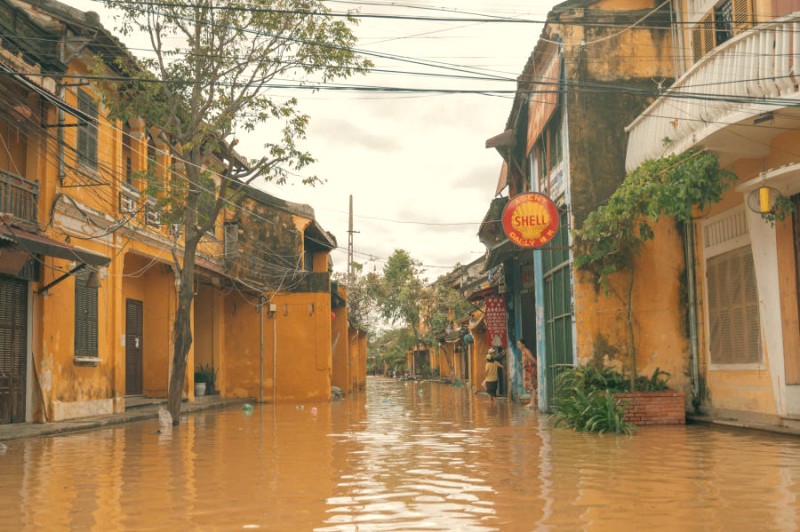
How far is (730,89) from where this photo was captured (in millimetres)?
12133

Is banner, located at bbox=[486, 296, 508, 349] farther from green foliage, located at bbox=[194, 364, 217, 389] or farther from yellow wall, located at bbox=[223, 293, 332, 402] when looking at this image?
green foliage, located at bbox=[194, 364, 217, 389]

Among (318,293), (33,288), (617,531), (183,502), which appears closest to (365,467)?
(183,502)

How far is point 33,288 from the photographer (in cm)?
1575

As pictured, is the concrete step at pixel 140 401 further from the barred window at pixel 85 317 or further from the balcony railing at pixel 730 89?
the balcony railing at pixel 730 89

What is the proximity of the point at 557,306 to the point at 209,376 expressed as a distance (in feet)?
42.2

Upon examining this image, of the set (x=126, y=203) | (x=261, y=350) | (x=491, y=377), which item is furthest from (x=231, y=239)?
(x=491, y=377)

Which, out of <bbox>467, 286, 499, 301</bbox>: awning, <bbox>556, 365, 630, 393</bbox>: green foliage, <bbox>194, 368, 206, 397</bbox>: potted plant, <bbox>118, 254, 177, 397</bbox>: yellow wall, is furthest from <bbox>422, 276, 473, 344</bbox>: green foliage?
<bbox>556, 365, 630, 393</bbox>: green foliage

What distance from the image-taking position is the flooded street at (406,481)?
633 cm

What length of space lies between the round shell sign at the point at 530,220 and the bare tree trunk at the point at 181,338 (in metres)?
6.17

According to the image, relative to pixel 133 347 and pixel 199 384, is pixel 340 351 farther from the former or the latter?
pixel 133 347

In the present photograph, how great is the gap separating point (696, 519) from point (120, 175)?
53.3 feet

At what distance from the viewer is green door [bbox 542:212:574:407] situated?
56.6 ft

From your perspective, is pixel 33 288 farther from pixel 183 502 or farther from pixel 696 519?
pixel 696 519

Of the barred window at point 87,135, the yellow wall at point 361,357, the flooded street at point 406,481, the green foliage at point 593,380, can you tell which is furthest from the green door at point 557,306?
the yellow wall at point 361,357
